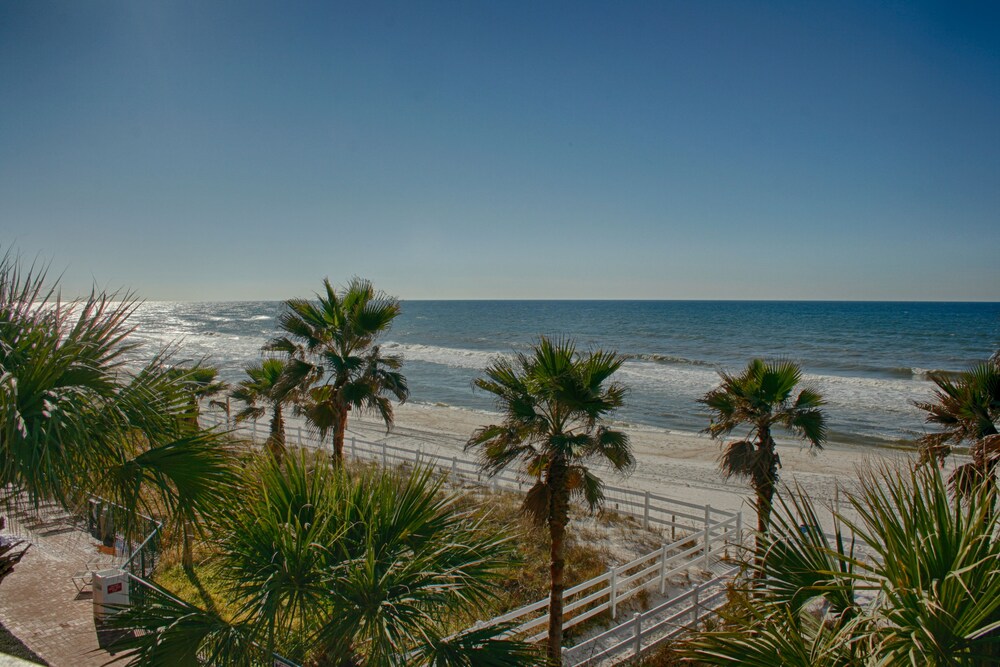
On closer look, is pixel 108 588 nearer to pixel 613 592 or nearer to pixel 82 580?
pixel 82 580

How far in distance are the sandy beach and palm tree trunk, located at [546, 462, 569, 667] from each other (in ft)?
24.1

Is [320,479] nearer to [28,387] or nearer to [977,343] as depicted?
[28,387]

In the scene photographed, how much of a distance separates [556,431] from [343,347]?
5778 millimetres

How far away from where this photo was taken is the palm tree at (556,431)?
7625mm

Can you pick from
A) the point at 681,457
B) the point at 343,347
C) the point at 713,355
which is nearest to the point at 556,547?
the point at 343,347

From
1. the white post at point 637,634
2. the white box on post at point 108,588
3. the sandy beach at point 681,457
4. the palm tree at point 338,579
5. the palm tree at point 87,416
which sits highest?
the palm tree at point 87,416

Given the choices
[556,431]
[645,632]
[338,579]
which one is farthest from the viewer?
[645,632]

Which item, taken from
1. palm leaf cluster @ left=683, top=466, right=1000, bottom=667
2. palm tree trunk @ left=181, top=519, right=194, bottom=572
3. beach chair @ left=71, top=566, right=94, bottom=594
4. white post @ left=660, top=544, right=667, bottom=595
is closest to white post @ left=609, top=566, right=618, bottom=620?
white post @ left=660, top=544, right=667, bottom=595

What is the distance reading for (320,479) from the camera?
15.8ft

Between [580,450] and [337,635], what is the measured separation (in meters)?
4.56

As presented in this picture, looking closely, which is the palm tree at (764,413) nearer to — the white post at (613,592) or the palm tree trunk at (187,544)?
the white post at (613,592)

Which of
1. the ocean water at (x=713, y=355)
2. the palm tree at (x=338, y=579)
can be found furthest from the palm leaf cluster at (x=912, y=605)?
the ocean water at (x=713, y=355)

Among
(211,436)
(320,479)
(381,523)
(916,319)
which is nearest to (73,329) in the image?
(211,436)

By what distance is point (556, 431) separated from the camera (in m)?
7.93
